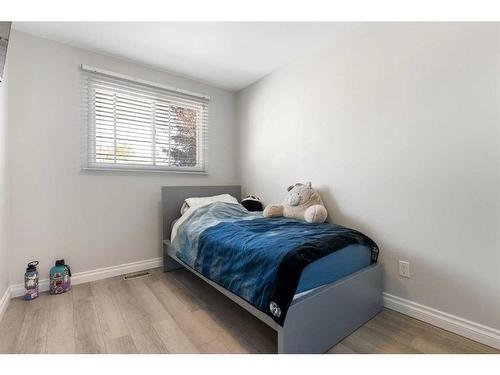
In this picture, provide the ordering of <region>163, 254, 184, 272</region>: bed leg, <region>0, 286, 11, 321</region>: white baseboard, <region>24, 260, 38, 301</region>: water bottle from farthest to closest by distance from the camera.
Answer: <region>163, 254, 184, 272</region>: bed leg < <region>24, 260, 38, 301</region>: water bottle < <region>0, 286, 11, 321</region>: white baseboard

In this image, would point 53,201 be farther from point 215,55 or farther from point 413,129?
point 413,129

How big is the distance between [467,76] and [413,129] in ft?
1.28

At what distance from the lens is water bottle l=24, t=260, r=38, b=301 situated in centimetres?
183

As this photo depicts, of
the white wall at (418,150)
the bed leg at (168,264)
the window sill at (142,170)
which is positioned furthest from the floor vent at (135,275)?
the white wall at (418,150)

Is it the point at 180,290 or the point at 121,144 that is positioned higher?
the point at 121,144

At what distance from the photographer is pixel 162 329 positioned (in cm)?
147

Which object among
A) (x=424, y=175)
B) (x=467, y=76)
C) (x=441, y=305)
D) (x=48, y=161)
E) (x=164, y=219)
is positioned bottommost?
(x=441, y=305)

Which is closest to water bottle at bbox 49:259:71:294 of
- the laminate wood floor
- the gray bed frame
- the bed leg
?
the laminate wood floor

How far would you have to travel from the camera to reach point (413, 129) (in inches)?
64.3

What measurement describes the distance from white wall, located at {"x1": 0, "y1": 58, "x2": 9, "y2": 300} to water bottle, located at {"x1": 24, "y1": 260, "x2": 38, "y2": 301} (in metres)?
0.12

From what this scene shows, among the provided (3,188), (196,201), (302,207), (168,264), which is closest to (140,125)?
(196,201)

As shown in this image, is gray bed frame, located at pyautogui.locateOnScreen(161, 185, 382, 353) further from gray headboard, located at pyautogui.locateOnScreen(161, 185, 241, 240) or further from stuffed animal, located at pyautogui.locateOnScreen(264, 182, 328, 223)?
gray headboard, located at pyautogui.locateOnScreen(161, 185, 241, 240)

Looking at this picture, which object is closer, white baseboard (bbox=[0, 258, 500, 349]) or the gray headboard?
white baseboard (bbox=[0, 258, 500, 349])
